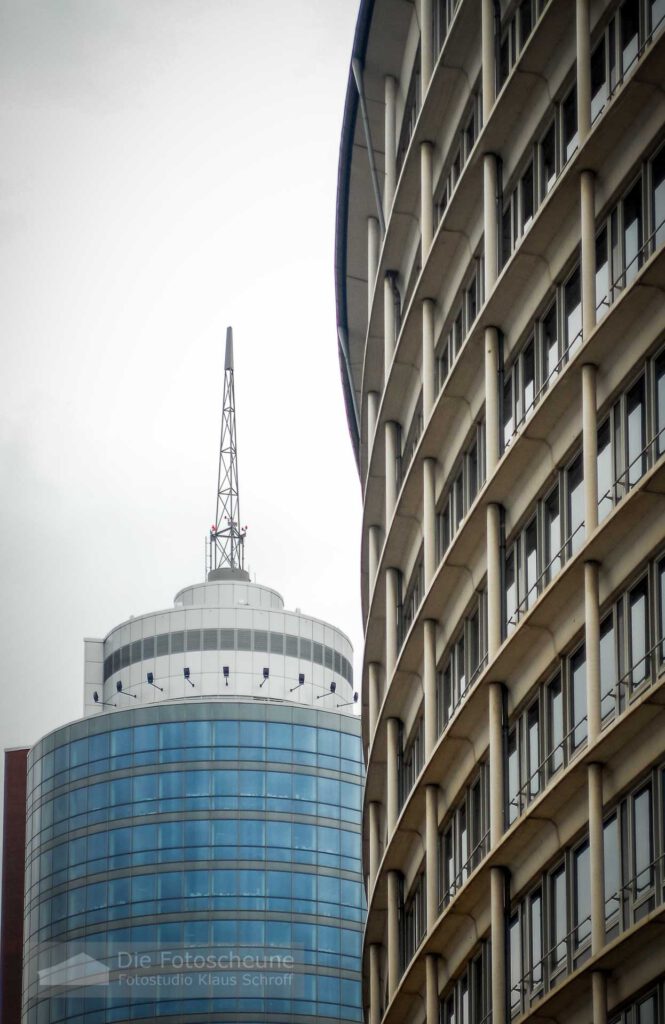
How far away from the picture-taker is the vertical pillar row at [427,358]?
134ft

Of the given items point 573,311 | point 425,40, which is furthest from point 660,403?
point 425,40

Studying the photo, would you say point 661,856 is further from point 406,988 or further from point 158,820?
point 158,820

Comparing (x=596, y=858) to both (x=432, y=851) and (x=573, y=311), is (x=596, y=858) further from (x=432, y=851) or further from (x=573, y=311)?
A: (x=432, y=851)

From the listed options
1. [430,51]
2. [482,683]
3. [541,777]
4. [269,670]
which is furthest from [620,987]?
[269,670]

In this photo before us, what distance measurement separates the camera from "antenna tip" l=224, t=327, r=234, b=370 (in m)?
171

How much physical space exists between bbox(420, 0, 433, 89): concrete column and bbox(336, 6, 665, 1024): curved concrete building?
7 centimetres

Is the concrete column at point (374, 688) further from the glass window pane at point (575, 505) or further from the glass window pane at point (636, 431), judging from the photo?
the glass window pane at point (636, 431)

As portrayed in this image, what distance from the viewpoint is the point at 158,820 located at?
138 meters

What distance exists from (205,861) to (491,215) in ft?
349

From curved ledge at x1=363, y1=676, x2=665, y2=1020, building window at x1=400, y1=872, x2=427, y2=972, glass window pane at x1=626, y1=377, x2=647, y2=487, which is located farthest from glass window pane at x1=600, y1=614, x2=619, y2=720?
building window at x1=400, y1=872, x2=427, y2=972

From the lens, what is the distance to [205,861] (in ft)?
451

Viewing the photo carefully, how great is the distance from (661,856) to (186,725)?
4543 inches

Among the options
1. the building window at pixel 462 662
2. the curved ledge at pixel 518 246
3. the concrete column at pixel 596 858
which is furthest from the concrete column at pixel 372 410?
the concrete column at pixel 596 858

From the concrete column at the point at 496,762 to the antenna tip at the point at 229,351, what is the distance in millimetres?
137815
